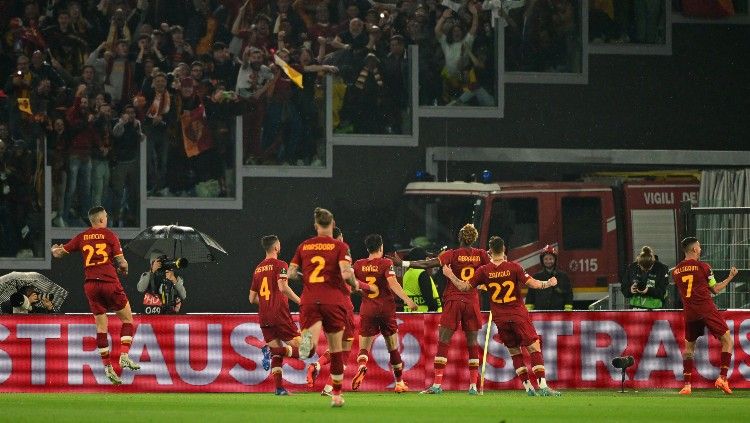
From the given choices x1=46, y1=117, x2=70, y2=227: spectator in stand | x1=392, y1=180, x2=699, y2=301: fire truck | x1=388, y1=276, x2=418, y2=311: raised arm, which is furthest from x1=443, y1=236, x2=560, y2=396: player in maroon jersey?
x1=46, y1=117, x2=70, y2=227: spectator in stand

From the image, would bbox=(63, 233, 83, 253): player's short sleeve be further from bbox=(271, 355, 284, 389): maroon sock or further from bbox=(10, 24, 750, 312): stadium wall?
bbox=(10, 24, 750, 312): stadium wall

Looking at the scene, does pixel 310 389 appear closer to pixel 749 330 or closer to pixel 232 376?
pixel 232 376

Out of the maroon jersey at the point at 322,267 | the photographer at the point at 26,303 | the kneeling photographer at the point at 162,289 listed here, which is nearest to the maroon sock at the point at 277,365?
the maroon jersey at the point at 322,267

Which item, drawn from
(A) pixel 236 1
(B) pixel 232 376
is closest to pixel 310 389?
(B) pixel 232 376

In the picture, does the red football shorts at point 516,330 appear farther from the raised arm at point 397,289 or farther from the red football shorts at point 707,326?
the red football shorts at point 707,326

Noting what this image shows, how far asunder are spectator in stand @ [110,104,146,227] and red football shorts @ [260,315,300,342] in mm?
11098

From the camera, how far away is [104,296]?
17391 millimetres

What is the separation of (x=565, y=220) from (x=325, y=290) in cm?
→ 1163

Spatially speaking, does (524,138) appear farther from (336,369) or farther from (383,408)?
(336,369)

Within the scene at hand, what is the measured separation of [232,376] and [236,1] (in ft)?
42.9

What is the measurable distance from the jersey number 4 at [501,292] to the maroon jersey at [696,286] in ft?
7.33

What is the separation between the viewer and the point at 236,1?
99.8 feet

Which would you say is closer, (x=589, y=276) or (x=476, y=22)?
(x=589, y=276)

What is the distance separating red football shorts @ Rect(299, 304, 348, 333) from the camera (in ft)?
48.9
